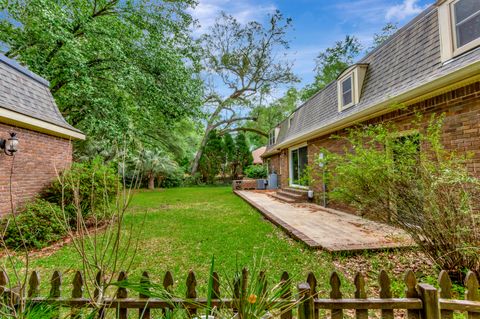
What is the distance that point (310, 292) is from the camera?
1.87 metres

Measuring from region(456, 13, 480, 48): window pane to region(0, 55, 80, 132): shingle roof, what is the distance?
907cm

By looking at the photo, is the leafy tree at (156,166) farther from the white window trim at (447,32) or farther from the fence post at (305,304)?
the fence post at (305,304)

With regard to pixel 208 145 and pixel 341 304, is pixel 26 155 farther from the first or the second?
pixel 208 145

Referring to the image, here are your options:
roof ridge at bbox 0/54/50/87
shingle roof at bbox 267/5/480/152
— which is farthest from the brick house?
roof ridge at bbox 0/54/50/87

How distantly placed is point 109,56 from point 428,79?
10.2 metres

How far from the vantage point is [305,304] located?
6.16 ft

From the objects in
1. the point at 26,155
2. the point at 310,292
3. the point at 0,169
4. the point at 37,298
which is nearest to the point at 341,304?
the point at 310,292

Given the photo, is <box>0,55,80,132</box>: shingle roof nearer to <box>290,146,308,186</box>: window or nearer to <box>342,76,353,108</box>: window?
<box>342,76,353,108</box>: window

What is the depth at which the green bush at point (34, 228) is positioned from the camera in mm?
5160

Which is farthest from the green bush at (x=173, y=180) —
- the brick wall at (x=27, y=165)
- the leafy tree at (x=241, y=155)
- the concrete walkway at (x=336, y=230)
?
the concrete walkway at (x=336, y=230)

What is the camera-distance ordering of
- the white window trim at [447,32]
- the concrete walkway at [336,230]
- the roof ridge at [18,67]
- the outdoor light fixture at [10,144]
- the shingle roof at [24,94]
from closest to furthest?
the concrete walkway at [336,230], the white window trim at [447,32], the outdoor light fixture at [10,144], the shingle roof at [24,94], the roof ridge at [18,67]

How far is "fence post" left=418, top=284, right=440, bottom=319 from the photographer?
1824mm

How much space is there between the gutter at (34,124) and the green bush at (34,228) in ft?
6.07

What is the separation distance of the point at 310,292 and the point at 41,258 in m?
5.15
